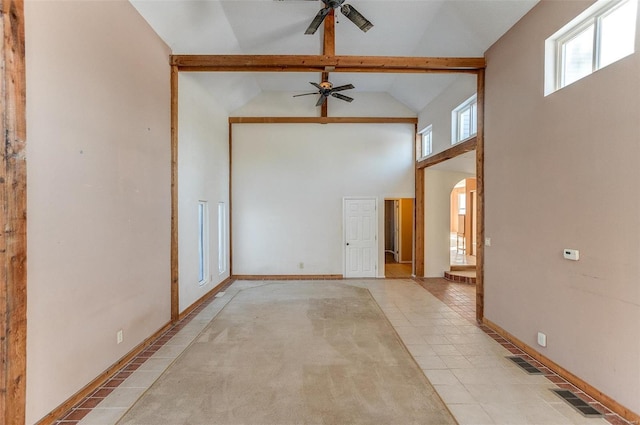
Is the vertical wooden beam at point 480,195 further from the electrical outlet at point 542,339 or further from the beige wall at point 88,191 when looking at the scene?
the beige wall at point 88,191

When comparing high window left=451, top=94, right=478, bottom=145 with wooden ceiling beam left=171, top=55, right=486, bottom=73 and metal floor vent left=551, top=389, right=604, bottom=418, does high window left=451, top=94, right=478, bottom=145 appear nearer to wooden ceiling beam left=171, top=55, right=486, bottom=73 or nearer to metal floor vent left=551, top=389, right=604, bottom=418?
wooden ceiling beam left=171, top=55, right=486, bottom=73

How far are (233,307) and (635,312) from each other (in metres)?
4.72

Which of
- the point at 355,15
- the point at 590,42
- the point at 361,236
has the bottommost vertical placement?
the point at 361,236

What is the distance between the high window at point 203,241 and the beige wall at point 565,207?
468cm

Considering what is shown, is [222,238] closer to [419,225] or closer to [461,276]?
[419,225]

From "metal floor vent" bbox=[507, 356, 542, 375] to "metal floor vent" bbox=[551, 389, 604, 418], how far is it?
10.9 inches

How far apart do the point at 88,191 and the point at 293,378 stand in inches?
98.6

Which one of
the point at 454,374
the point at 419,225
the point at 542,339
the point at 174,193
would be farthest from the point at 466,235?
the point at 174,193

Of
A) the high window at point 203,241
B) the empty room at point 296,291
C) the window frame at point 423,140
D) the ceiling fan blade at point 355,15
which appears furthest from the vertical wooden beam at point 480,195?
the high window at point 203,241

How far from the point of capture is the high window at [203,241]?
5.17 meters

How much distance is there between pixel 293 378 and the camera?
2.71 m

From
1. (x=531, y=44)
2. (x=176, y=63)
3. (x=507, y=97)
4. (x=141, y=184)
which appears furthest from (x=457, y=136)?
(x=141, y=184)

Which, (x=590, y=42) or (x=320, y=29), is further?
(x=320, y=29)

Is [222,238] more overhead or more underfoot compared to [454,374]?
more overhead
